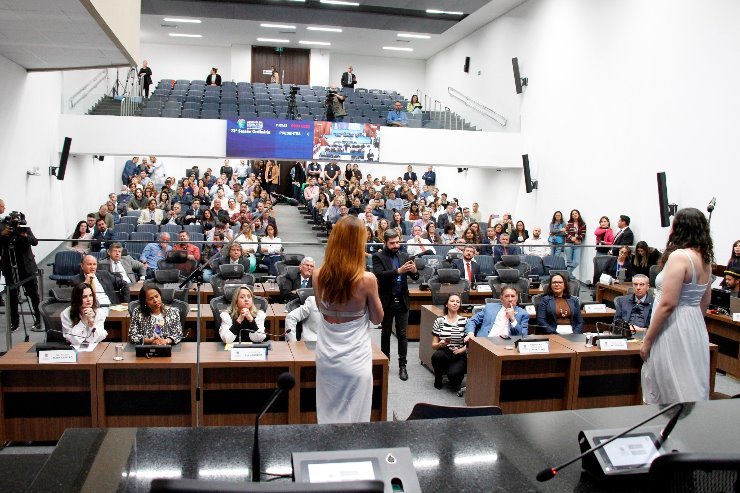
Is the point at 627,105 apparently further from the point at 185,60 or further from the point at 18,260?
the point at 185,60

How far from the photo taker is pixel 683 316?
3.20 metres

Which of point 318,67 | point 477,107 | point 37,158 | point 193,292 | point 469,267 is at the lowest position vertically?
point 193,292

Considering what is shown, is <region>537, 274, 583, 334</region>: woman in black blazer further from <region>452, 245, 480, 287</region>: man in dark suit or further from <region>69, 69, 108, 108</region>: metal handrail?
<region>69, 69, 108, 108</region>: metal handrail

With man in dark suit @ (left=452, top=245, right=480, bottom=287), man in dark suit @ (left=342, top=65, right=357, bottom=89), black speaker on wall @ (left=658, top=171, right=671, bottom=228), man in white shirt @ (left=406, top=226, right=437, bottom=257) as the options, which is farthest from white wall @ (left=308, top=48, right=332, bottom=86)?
man in dark suit @ (left=452, top=245, right=480, bottom=287)

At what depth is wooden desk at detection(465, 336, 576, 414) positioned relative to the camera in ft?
17.8

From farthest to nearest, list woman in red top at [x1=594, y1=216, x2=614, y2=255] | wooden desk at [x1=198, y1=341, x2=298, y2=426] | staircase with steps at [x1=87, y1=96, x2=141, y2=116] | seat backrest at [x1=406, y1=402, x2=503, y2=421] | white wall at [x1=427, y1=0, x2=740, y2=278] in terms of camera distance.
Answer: staircase with steps at [x1=87, y1=96, x2=141, y2=116] → woman in red top at [x1=594, y1=216, x2=614, y2=255] → white wall at [x1=427, y1=0, x2=740, y2=278] → wooden desk at [x1=198, y1=341, x2=298, y2=426] → seat backrest at [x1=406, y1=402, x2=503, y2=421]

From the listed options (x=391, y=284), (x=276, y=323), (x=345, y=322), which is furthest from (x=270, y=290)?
(x=345, y=322)

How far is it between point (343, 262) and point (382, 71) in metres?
23.6

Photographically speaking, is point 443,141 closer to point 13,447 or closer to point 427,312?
point 427,312

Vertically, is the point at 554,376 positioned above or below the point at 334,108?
below

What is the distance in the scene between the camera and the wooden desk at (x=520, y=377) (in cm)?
542

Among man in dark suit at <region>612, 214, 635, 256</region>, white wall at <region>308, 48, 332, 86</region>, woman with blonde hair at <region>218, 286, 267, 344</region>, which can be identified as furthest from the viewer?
white wall at <region>308, 48, 332, 86</region>

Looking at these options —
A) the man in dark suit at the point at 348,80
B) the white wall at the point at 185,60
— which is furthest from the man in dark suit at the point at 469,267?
the white wall at the point at 185,60

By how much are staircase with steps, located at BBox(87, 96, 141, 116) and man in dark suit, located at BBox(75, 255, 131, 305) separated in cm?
805
